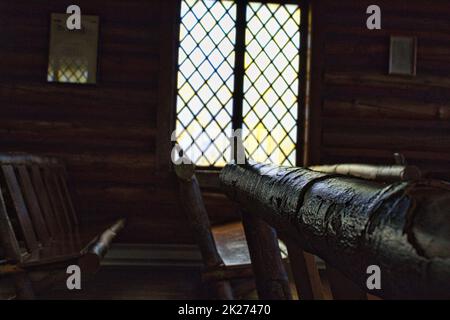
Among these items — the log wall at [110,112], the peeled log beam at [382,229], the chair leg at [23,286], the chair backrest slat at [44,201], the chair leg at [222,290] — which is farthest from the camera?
the log wall at [110,112]

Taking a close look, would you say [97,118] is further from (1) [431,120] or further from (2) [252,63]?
(1) [431,120]

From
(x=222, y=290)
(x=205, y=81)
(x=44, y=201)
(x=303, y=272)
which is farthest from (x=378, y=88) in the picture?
(x=303, y=272)

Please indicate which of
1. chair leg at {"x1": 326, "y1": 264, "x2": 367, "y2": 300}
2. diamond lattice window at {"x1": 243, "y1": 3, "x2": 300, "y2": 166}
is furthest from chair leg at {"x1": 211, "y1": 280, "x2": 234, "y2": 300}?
diamond lattice window at {"x1": 243, "y1": 3, "x2": 300, "y2": 166}

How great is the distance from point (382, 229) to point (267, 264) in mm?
985

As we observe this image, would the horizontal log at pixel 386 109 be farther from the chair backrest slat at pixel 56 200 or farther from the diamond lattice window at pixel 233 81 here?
the chair backrest slat at pixel 56 200

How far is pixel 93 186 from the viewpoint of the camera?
3775 mm

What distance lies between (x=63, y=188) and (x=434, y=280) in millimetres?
3410

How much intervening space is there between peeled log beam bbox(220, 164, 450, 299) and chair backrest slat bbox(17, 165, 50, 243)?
207 centimetres

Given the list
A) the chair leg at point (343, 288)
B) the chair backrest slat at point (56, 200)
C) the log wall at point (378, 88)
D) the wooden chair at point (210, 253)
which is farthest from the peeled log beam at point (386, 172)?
the chair backrest slat at point (56, 200)

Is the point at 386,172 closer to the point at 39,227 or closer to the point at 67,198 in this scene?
the point at 39,227

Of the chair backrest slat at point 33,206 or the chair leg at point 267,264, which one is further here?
the chair backrest slat at point 33,206

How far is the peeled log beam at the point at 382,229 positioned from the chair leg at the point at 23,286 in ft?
5.20

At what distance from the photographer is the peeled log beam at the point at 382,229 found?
0.42 meters

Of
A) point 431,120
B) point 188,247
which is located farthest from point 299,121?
point 188,247
